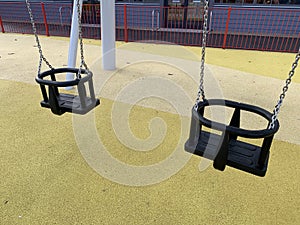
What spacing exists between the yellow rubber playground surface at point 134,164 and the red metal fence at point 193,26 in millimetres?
4256

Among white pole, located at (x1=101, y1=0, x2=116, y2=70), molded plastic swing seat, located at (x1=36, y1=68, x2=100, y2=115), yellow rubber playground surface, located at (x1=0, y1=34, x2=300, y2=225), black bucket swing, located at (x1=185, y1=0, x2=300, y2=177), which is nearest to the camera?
black bucket swing, located at (x1=185, y1=0, x2=300, y2=177)

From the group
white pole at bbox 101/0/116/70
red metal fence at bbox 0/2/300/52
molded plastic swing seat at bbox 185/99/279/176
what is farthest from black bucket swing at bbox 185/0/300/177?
red metal fence at bbox 0/2/300/52

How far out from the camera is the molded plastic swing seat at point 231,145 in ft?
4.62

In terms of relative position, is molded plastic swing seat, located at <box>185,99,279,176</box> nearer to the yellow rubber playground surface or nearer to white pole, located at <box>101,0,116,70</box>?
the yellow rubber playground surface

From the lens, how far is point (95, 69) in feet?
17.0

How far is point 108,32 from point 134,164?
10.5 ft

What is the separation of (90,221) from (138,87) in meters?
2.82

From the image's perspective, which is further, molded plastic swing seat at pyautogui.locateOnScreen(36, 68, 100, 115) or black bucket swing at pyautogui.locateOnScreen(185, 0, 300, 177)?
molded plastic swing seat at pyautogui.locateOnScreen(36, 68, 100, 115)

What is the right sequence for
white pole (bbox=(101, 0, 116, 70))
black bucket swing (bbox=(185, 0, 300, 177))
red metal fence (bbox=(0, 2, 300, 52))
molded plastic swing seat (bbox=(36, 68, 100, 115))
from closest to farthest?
black bucket swing (bbox=(185, 0, 300, 177)) → molded plastic swing seat (bbox=(36, 68, 100, 115)) → white pole (bbox=(101, 0, 116, 70)) → red metal fence (bbox=(0, 2, 300, 52))

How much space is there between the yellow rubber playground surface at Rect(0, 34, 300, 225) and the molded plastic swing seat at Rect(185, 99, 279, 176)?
519mm

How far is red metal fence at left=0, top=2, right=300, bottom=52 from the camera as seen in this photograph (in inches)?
324

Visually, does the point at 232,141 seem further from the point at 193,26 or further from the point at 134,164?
the point at 193,26

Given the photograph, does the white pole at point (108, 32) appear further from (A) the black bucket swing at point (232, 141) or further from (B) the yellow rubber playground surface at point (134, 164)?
(A) the black bucket swing at point (232, 141)

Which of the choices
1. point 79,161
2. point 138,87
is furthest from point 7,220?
point 138,87
